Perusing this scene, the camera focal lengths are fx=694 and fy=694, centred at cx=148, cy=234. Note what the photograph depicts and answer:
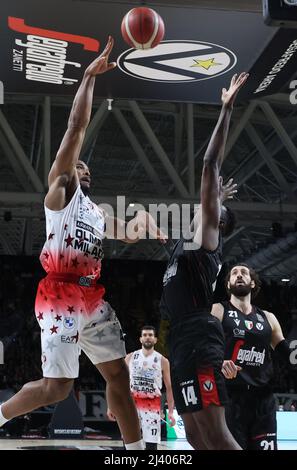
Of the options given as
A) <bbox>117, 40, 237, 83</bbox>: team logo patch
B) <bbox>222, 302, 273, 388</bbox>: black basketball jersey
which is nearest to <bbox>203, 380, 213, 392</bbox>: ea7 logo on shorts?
<bbox>222, 302, 273, 388</bbox>: black basketball jersey

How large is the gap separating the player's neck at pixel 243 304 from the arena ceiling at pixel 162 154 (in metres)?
7.86

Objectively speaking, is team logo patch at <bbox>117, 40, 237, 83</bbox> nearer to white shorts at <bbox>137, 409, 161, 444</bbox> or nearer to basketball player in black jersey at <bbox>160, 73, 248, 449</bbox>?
basketball player in black jersey at <bbox>160, 73, 248, 449</bbox>

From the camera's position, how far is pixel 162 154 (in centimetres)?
1373

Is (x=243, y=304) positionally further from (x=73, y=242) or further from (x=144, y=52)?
(x=144, y=52)

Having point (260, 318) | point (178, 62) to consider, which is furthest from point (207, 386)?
point (178, 62)

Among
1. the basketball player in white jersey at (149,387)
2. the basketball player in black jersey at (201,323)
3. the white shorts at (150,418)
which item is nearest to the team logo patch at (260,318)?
the basketball player in black jersey at (201,323)

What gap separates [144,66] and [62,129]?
10.8 meters

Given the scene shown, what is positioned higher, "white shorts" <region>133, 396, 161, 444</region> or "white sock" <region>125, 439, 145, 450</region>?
"white shorts" <region>133, 396, 161, 444</region>

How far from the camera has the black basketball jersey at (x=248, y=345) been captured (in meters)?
5.33

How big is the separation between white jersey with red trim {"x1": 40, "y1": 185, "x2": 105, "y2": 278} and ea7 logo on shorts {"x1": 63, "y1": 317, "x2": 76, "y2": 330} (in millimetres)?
409

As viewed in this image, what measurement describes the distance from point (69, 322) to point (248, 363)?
5.19 feet

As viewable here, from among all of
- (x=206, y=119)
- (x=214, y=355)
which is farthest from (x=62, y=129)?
(x=214, y=355)

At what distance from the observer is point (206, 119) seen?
17.2m

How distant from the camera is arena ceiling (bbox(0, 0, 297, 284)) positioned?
13.8m
